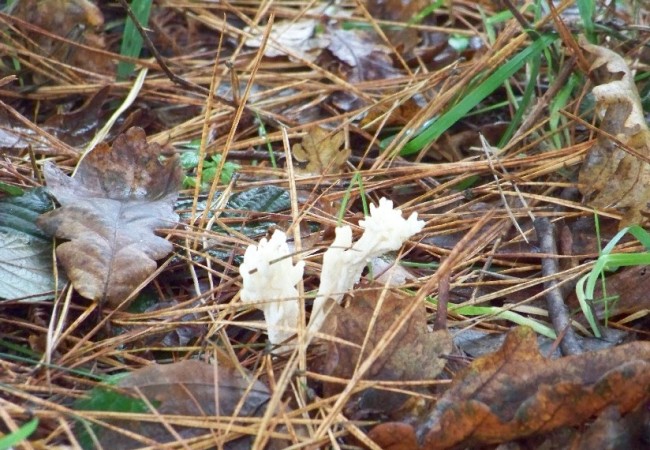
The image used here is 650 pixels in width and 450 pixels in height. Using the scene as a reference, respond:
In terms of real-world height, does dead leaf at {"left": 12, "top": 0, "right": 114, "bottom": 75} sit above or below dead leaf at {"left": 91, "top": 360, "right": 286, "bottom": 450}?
above

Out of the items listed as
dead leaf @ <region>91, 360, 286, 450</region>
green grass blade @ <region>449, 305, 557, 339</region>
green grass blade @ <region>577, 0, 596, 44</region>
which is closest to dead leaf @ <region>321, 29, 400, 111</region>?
green grass blade @ <region>577, 0, 596, 44</region>

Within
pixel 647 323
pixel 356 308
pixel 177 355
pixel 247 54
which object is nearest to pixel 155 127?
pixel 247 54

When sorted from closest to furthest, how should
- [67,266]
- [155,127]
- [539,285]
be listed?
1. [67,266]
2. [539,285]
3. [155,127]

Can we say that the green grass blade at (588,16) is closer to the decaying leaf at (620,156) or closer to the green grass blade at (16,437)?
the decaying leaf at (620,156)

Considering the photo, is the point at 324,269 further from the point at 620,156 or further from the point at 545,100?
the point at 545,100

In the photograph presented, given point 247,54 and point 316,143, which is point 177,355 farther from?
point 247,54

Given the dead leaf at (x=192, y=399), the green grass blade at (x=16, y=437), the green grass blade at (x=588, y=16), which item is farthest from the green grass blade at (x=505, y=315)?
the green grass blade at (x=588, y=16)

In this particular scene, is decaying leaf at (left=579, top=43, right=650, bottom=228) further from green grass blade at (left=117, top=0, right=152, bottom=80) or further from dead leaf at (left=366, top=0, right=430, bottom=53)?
green grass blade at (left=117, top=0, right=152, bottom=80)

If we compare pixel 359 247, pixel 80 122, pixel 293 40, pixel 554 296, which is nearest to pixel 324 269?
pixel 359 247
